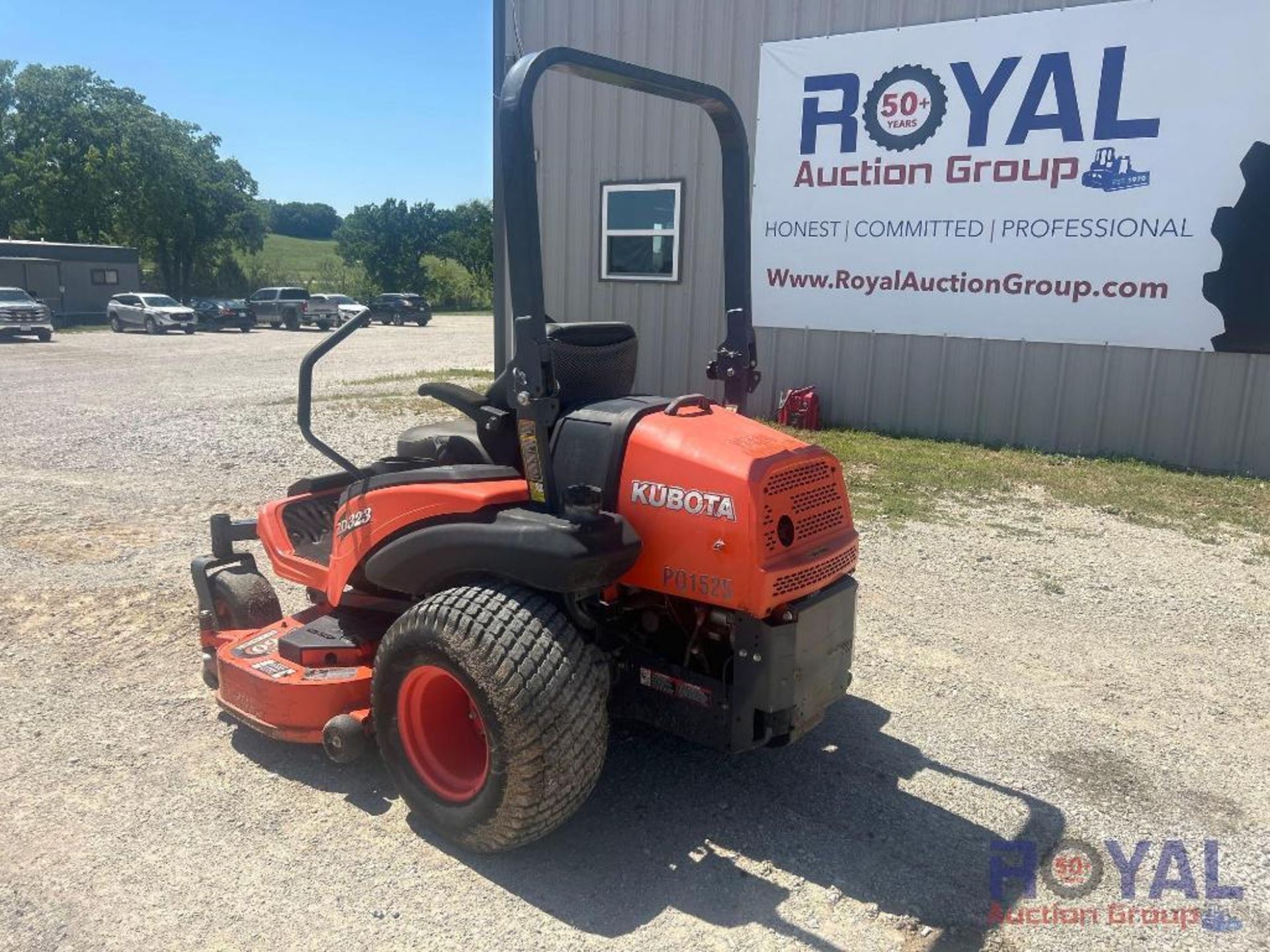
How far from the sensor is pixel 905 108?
1037cm

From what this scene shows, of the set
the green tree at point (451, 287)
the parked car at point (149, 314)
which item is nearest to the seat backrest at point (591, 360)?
the parked car at point (149, 314)

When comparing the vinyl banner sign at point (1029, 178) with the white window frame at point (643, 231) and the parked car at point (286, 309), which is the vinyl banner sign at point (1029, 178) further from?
the parked car at point (286, 309)

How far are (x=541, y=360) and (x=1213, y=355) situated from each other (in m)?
8.61

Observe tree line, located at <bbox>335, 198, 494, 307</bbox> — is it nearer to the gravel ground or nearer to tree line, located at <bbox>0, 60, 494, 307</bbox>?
tree line, located at <bbox>0, 60, 494, 307</bbox>

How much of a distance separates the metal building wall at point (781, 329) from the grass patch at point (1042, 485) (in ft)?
1.33

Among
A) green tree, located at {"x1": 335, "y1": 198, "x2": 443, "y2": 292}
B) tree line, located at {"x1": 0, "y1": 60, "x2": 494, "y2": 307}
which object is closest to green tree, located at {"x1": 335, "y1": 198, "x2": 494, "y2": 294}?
green tree, located at {"x1": 335, "y1": 198, "x2": 443, "y2": 292}

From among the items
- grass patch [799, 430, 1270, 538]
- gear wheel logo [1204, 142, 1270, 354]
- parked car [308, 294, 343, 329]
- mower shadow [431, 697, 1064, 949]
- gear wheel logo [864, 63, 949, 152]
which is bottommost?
mower shadow [431, 697, 1064, 949]

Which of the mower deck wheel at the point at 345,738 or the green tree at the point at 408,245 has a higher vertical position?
the green tree at the point at 408,245

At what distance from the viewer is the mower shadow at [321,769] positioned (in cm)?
350

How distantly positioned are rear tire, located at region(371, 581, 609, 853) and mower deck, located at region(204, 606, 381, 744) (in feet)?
1.25

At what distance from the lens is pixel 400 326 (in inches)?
1503

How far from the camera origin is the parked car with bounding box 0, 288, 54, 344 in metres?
26.8

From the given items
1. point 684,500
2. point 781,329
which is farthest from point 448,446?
point 781,329

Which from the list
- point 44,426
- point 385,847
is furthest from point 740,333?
point 44,426
